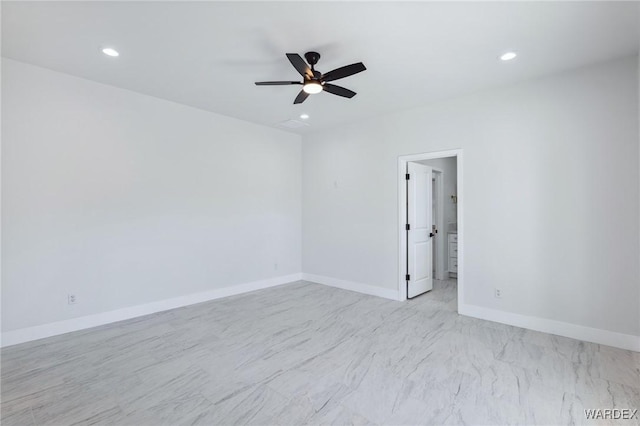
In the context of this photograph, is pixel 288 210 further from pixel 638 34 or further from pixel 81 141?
pixel 638 34

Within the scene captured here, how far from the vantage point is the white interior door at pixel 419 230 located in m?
4.82

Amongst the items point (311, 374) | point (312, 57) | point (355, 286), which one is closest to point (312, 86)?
point (312, 57)

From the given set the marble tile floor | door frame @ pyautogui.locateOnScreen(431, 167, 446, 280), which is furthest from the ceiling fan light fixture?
door frame @ pyautogui.locateOnScreen(431, 167, 446, 280)

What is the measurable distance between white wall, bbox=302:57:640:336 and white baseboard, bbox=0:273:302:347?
103 inches

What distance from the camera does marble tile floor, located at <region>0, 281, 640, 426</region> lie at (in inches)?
83.1

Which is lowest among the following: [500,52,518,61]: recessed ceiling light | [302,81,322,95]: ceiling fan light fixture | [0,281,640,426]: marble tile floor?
[0,281,640,426]: marble tile floor

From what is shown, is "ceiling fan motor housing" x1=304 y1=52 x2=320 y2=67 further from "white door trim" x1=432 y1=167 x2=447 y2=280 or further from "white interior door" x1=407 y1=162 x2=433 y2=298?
"white door trim" x1=432 y1=167 x2=447 y2=280

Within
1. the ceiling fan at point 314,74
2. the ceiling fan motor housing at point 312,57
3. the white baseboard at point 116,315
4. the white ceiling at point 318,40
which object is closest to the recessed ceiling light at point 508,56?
the white ceiling at point 318,40

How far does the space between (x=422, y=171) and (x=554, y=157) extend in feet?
6.23

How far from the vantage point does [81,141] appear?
3639 millimetres

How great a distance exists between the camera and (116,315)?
3.85 m

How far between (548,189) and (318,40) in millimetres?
3041

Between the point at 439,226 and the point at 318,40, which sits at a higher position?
the point at 318,40

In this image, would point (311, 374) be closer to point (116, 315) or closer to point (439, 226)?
point (116, 315)
